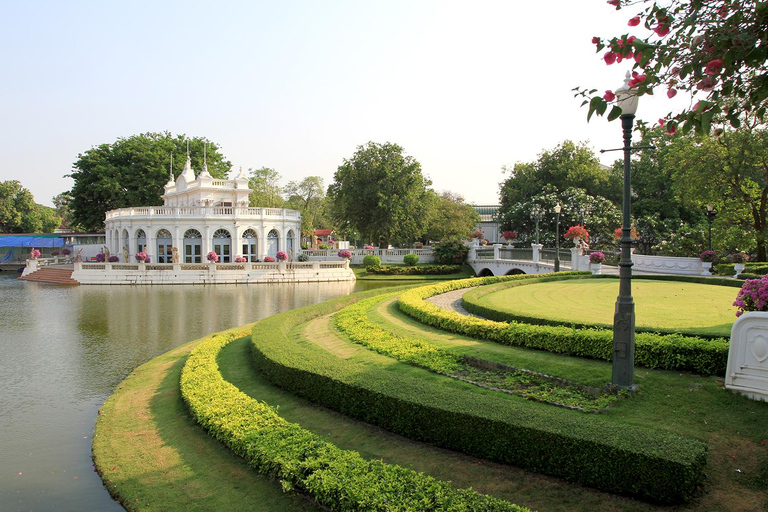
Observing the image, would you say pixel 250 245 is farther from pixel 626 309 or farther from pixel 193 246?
pixel 626 309

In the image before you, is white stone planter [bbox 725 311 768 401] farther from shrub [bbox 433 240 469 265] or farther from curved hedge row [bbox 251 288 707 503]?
shrub [bbox 433 240 469 265]

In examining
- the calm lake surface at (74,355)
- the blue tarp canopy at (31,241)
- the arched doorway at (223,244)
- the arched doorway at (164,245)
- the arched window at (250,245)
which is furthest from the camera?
the blue tarp canopy at (31,241)

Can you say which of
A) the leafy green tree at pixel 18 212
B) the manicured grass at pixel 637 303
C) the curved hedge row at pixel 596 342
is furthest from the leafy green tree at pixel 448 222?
the leafy green tree at pixel 18 212

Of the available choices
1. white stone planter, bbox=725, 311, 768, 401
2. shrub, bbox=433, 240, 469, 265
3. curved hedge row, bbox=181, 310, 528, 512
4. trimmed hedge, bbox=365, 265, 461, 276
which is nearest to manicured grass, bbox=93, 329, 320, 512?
curved hedge row, bbox=181, 310, 528, 512

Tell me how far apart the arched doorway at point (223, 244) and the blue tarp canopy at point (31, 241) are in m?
30.5

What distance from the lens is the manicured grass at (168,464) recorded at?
6527 millimetres

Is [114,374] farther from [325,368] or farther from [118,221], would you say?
[118,221]

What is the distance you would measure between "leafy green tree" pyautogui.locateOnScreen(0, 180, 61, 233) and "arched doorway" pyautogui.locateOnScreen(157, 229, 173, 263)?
4875cm

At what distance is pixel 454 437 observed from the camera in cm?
697

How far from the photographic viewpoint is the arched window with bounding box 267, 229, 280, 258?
152 feet

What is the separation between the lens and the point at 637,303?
1569 centimetres

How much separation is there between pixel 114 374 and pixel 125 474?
21.2 ft

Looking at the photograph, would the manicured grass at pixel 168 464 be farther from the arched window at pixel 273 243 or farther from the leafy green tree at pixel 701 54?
the arched window at pixel 273 243

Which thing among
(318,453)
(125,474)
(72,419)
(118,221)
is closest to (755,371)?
(318,453)
